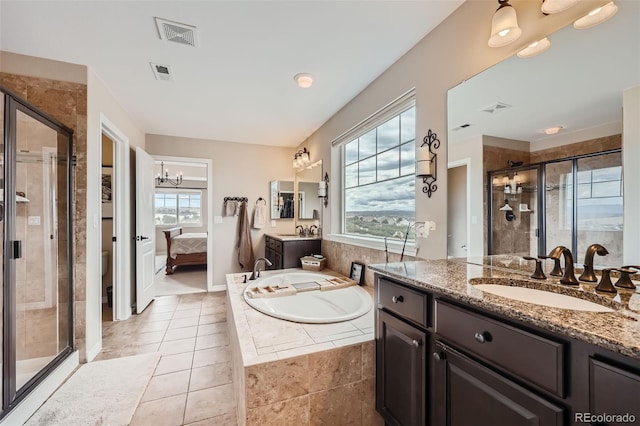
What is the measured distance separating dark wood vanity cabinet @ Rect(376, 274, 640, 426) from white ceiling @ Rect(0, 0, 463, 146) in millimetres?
1650

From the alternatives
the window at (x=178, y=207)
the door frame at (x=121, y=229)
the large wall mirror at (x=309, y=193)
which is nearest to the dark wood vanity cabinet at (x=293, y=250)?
the large wall mirror at (x=309, y=193)

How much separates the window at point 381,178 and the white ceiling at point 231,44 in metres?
0.49

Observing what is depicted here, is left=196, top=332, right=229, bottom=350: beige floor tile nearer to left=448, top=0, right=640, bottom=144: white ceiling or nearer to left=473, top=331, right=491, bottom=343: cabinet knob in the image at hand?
left=473, top=331, right=491, bottom=343: cabinet knob

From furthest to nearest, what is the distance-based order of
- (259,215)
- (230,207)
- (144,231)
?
(259,215), (230,207), (144,231)

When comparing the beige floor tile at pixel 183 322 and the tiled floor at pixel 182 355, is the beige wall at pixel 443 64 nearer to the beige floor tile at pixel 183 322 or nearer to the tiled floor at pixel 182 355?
the tiled floor at pixel 182 355

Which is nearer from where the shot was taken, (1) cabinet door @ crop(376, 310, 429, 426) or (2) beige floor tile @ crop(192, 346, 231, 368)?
(1) cabinet door @ crop(376, 310, 429, 426)

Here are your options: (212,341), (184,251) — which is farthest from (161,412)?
(184,251)

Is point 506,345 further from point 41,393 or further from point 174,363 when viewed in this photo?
point 41,393

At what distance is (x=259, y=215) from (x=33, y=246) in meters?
2.75

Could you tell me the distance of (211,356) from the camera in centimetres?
238

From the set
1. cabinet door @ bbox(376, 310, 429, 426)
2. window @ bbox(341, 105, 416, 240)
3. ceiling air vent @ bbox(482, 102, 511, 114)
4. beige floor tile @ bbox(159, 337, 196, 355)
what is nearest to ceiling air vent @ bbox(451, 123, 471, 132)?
ceiling air vent @ bbox(482, 102, 511, 114)

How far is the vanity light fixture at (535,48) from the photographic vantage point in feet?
4.06

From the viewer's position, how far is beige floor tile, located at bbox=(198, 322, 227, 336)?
285cm

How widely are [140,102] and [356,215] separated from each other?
2.71m
